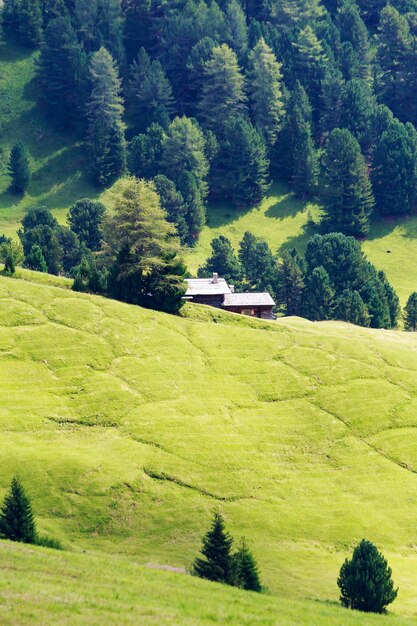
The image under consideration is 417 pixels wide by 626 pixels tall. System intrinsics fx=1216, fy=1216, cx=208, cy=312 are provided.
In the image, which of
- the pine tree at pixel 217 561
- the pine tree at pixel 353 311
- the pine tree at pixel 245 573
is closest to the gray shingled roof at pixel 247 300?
the pine tree at pixel 353 311

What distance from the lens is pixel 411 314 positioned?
616 ft

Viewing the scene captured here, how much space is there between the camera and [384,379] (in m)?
121

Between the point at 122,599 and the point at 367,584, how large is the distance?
22.7m

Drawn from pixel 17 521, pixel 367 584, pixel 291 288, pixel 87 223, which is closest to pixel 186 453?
pixel 17 521

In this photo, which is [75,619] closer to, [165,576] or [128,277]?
[165,576]

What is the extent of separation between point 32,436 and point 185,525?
16455 millimetres

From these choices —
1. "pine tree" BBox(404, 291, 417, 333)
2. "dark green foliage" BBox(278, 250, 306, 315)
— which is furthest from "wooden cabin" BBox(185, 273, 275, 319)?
"pine tree" BBox(404, 291, 417, 333)

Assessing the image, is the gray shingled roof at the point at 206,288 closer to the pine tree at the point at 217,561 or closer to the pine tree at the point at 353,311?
the pine tree at the point at 353,311

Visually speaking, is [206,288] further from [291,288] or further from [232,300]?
[291,288]

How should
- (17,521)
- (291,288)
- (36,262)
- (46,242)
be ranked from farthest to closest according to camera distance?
(291,288), (46,242), (36,262), (17,521)

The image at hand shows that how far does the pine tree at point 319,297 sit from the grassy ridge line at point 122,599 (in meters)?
111

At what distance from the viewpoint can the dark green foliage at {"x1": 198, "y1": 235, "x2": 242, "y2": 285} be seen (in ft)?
632

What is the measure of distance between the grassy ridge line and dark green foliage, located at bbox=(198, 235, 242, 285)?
119 metres

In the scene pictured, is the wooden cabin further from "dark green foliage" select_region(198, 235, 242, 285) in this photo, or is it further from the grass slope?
"dark green foliage" select_region(198, 235, 242, 285)
